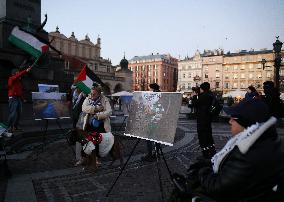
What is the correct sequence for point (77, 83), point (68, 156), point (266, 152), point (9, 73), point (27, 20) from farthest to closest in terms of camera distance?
1. point (27, 20)
2. point (9, 73)
3. point (77, 83)
4. point (68, 156)
5. point (266, 152)

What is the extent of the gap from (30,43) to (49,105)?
3129 mm

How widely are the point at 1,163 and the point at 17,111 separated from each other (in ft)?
10.4

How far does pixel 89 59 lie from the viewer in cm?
→ 7300

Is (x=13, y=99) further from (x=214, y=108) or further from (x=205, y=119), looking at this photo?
(x=214, y=108)

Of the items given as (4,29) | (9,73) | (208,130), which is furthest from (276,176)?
(4,29)

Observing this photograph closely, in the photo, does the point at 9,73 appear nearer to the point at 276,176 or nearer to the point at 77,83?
the point at 77,83

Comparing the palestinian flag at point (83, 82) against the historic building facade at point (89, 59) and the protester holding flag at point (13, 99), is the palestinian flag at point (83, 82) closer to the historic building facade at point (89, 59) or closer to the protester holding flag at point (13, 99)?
the protester holding flag at point (13, 99)

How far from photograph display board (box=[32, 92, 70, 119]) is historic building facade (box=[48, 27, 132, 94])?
174ft

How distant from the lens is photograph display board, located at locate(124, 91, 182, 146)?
4.61 metres

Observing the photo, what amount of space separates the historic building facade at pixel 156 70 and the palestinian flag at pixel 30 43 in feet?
360

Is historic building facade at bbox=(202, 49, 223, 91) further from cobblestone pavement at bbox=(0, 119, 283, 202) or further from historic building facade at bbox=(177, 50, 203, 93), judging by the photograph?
cobblestone pavement at bbox=(0, 119, 283, 202)

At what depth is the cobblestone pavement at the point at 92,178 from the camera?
504 centimetres

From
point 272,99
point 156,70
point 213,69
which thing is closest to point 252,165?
point 272,99

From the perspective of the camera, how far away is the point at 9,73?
11.2m
